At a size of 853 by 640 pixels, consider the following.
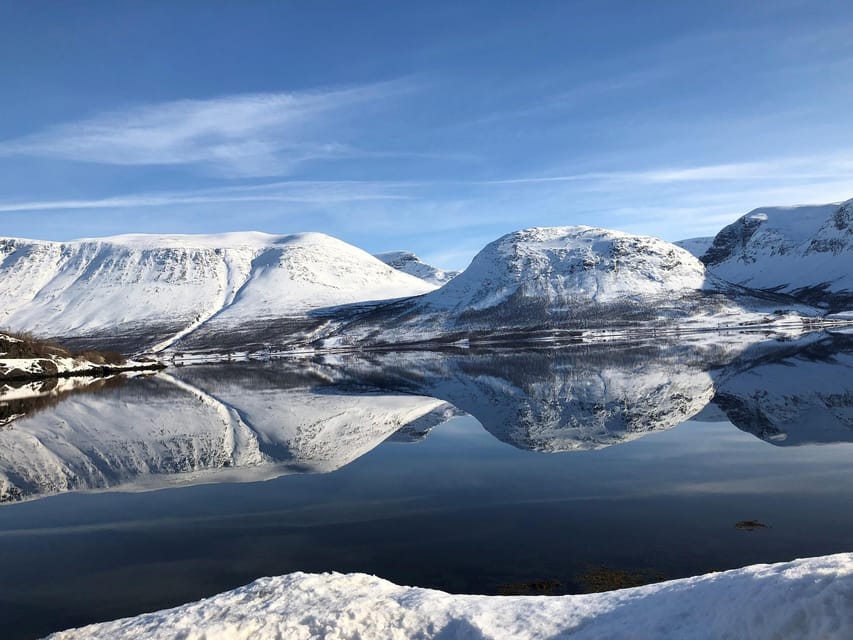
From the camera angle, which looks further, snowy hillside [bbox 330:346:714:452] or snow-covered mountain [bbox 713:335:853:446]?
snowy hillside [bbox 330:346:714:452]

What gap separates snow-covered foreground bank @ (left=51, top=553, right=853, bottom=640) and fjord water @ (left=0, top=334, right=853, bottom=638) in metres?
2.79

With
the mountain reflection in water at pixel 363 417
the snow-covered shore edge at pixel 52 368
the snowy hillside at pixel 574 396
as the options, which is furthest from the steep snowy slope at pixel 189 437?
the snow-covered shore edge at pixel 52 368

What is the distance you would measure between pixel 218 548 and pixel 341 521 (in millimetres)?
3628

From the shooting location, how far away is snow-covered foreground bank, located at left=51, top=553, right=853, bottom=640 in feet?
24.0

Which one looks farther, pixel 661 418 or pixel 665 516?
pixel 661 418

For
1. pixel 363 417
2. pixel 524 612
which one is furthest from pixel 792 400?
pixel 524 612

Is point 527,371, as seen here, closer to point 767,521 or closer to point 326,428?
point 326,428

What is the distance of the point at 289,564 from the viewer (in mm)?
15516

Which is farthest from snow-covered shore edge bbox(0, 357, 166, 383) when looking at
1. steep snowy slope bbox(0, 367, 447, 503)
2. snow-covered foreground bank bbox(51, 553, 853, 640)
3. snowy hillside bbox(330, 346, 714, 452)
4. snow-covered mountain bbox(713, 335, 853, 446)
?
snow-covered foreground bank bbox(51, 553, 853, 640)

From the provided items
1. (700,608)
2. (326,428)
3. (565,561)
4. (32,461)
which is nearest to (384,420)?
(326,428)

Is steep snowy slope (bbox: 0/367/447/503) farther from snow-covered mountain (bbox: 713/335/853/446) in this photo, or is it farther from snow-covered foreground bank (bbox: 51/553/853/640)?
snow-covered mountain (bbox: 713/335/853/446)

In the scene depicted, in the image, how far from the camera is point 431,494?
21.7 meters

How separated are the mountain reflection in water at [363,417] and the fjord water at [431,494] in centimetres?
23

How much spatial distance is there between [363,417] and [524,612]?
105ft
